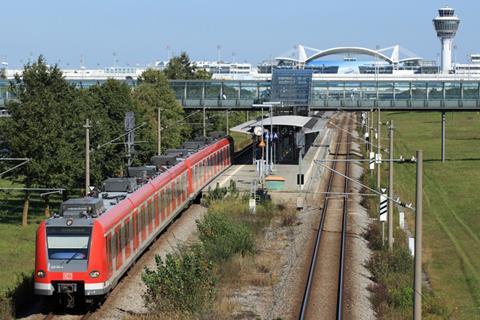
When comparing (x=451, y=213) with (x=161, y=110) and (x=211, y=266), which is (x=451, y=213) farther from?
(x=211, y=266)

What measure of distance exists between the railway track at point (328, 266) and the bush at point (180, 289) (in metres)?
2.93

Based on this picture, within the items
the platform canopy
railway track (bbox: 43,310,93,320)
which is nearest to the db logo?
railway track (bbox: 43,310,93,320)

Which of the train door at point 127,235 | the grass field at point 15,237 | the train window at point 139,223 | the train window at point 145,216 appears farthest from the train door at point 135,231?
the grass field at point 15,237

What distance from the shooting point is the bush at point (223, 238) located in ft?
112

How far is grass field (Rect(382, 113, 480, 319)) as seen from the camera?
3393 cm

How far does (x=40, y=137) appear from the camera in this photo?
147 ft

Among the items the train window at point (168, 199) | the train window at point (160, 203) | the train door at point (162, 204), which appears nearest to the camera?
the train window at point (160, 203)

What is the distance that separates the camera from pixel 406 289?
29.1m

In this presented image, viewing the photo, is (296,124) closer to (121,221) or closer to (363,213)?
(363,213)

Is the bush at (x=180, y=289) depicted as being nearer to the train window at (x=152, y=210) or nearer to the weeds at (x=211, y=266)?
the weeds at (x=211, y=266)

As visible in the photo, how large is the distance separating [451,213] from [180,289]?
31.1 meters

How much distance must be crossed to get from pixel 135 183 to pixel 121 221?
5397 millimetres

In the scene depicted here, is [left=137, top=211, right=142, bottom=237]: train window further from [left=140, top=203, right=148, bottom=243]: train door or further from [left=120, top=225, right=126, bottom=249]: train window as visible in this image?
[left=120, top=225, right=126, bottom=249]: train window

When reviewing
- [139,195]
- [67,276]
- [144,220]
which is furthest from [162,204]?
[67,276]
